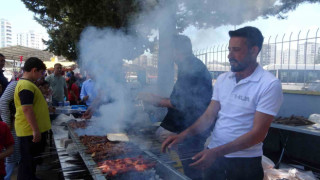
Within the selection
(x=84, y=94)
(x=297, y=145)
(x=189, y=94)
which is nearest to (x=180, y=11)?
(x=189, y=94)

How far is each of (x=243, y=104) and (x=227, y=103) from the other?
0.49ft

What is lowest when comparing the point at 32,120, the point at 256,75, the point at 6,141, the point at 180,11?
the point at 6,141

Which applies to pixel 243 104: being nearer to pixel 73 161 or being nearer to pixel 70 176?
pixel 70 176

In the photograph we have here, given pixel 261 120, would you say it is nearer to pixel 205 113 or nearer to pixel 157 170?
pixel 205 113

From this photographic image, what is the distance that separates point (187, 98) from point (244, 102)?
115 centimetres

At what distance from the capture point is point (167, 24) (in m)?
3.31

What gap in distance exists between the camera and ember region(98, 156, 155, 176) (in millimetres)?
2014

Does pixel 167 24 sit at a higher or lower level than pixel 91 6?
lower

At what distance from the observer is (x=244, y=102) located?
1643 mm

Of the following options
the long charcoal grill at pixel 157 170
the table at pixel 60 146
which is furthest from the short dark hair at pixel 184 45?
the table at pixel 60 146

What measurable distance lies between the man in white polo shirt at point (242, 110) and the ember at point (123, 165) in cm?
38

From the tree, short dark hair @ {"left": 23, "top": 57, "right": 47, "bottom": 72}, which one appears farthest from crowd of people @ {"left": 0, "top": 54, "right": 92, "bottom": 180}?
the tree

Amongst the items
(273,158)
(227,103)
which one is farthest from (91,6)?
(273,158)

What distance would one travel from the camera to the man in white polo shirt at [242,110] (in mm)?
1503
